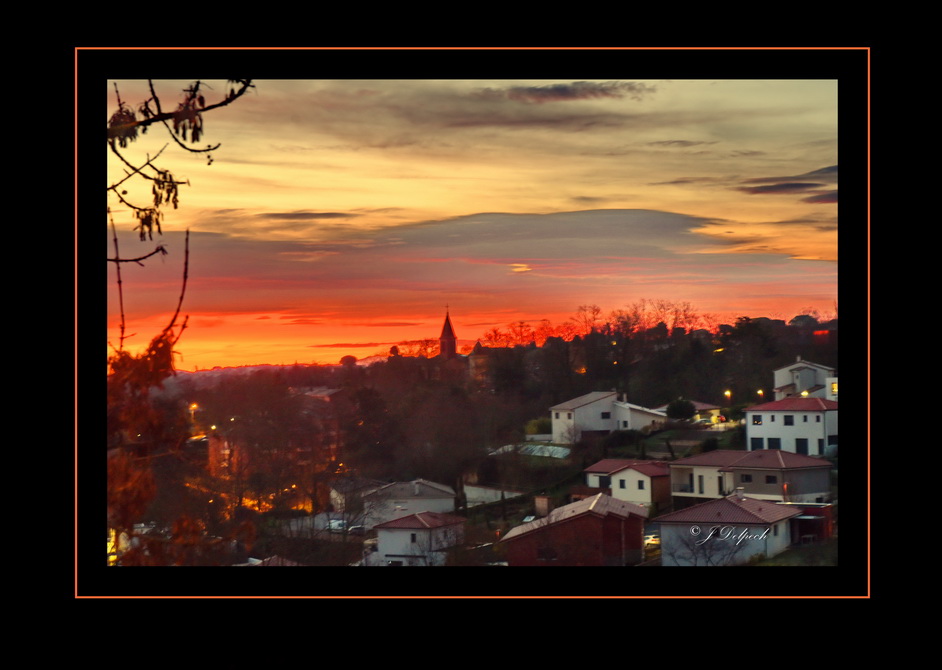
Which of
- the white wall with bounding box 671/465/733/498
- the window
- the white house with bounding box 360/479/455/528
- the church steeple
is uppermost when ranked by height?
the church steeple

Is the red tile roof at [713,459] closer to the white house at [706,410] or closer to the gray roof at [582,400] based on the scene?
the white house at [706,410]

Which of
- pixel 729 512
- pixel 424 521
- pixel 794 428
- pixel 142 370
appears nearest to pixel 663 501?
pixel 729 512

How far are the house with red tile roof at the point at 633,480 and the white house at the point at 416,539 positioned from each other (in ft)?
1.70

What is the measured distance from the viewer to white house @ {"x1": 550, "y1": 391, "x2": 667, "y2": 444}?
270 cm

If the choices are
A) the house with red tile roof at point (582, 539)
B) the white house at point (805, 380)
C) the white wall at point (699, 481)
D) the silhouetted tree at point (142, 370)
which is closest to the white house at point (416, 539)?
the house with red tile roof at point (582, 539)

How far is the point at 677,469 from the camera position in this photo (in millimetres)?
2693

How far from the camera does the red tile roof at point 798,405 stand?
2635mm

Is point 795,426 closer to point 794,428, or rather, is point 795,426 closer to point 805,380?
point 794,428

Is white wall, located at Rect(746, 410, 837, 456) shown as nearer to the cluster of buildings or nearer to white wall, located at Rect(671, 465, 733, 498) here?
the cluster of buildings

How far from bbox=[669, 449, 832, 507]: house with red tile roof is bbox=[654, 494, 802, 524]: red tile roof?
25 mm

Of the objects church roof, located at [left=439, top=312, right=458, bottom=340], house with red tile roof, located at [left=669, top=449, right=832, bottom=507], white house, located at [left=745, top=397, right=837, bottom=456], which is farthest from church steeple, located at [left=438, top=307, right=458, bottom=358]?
white house, located at [left=745, top=397, right=837, bottom=456]
